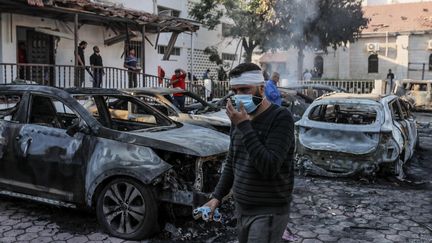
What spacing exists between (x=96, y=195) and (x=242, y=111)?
9.33 ft

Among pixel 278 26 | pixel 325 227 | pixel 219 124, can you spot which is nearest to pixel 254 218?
pixel 325 227

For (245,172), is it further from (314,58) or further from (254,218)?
(314,58)

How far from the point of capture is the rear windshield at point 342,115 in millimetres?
8109

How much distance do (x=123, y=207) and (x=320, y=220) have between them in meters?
2.33

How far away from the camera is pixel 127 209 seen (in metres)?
4.62

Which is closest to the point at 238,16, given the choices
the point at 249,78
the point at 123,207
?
the point at 123,207

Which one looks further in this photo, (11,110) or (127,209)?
(11,110)

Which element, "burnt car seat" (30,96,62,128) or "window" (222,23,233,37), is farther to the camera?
"window" (222,23,233,37)

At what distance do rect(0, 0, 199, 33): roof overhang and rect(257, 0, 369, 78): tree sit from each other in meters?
9.57

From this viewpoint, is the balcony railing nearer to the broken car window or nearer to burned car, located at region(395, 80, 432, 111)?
the broken car window

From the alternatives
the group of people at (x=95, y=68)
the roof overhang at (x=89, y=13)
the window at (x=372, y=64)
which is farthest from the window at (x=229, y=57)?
the window at (x=372, y=64)

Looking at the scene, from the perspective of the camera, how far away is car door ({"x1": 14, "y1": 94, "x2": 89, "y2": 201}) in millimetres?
4840

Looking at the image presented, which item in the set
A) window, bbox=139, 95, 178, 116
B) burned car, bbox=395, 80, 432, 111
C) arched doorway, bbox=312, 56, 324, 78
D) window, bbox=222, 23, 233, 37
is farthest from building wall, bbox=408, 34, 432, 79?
window, bbox=139, 95, 178, 116

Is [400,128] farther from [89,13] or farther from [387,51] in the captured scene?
[387,51]
